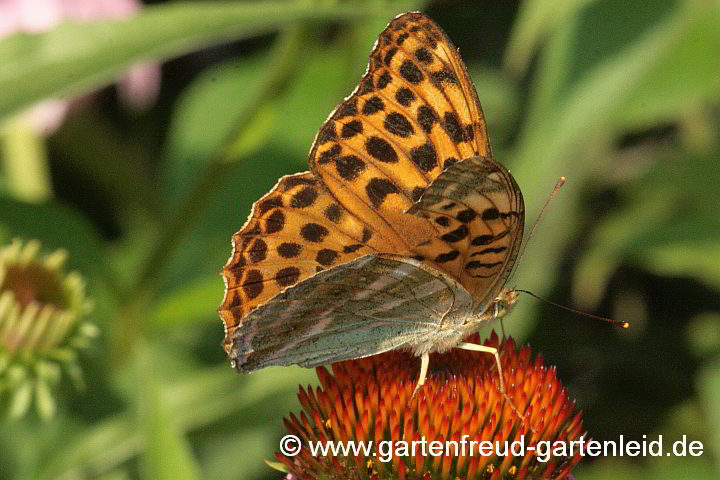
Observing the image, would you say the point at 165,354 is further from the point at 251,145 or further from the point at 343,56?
the point at 343,56

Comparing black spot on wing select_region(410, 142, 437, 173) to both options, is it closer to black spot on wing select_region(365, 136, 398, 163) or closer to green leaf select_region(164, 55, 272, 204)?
black spot on wing select_region(365, 136, 398, 163)

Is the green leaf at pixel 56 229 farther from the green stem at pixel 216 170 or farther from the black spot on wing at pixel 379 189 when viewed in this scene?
the black spot on wing at pixel 379 189

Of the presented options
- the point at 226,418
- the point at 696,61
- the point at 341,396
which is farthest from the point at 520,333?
the point at 341,396

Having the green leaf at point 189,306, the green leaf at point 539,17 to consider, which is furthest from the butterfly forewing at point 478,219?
the green leaf at point 539,17

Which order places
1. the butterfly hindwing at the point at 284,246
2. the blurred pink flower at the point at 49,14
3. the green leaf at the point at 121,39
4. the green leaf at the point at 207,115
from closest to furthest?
the butterfly hindwing at the point at 284,246
the green leaf at the point at 121,39
the blurred pink flower at the point at 49,14
the green leaf at the point at 207,115

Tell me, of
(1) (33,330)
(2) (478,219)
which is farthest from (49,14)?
(2) (478,219)

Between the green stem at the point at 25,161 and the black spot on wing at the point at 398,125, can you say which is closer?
the black spot on wing at the point at 398,125
